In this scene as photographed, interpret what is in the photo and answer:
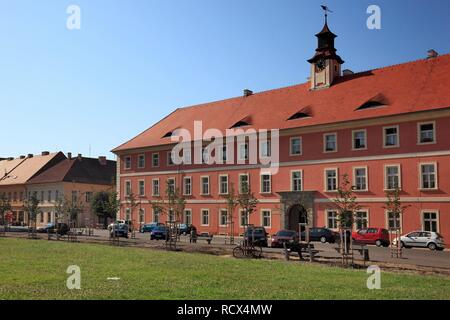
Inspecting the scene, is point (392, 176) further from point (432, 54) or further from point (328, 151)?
point (432, 54)

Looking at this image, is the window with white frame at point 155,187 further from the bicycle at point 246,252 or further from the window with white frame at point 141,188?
the bicycle at point 246,252

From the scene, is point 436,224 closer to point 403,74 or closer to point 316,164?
point 316,164

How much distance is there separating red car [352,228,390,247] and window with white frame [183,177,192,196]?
19273mm

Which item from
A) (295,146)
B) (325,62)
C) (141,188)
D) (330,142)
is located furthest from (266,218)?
(141,188)

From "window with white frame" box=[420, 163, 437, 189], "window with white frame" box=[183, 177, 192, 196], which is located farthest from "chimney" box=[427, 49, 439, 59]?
"window with white frame" box=[183, 177, 192, 196]

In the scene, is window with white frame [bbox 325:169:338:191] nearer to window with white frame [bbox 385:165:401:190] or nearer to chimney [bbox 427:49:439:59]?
window with white frame [bbox 385:165:401:190]

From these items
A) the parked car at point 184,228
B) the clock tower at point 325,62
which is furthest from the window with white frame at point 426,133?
the parked car at point 184,228

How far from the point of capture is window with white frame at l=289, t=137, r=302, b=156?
1667 inches

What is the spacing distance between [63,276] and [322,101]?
105 ft

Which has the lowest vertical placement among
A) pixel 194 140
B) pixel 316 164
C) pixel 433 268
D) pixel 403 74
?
pixel 433 268

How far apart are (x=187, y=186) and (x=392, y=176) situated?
21.1m

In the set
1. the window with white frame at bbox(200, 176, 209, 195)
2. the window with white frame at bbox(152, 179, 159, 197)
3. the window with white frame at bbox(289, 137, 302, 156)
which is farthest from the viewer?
the window with white frame at bbox(152, 179, 159, 197)

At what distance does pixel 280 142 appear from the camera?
43531 millimetres
